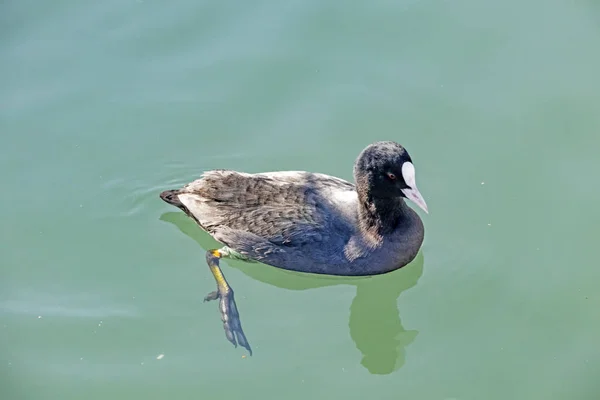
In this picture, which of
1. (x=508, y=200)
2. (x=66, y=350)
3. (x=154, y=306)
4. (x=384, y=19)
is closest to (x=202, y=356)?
(x=154, y=306)

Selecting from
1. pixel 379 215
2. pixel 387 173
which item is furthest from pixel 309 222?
pixel 387 173

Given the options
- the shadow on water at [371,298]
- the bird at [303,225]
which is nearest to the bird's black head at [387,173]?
the bird at [303,225]

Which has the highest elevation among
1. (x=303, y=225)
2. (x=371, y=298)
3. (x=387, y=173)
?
(x=387, y=173)

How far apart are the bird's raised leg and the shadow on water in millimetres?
186

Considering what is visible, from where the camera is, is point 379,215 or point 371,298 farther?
point 371,298

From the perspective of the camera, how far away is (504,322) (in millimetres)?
6922

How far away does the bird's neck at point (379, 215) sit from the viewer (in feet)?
23.4

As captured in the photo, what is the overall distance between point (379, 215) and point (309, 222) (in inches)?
23.3

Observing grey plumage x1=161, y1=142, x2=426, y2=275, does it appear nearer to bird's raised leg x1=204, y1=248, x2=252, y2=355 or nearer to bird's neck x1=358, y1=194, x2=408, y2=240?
bird's neck x1=358, y1=194, x2=408, y2=240

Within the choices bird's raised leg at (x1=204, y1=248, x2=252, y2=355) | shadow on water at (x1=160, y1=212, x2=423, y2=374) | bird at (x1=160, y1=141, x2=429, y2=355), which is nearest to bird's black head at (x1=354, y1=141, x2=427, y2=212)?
bird at (x1=160, y1=141, x2=429, y2=355)

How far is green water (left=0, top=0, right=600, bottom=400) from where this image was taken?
6.75m

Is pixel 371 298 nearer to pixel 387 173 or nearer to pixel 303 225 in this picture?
pixel 303 225

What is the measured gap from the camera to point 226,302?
23.2ft

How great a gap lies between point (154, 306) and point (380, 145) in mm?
2277
